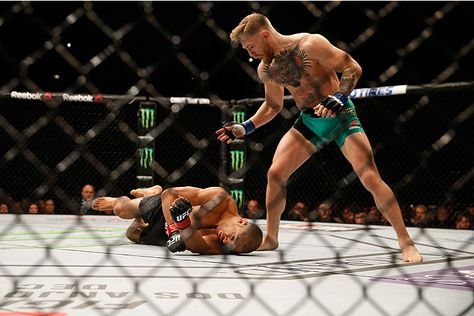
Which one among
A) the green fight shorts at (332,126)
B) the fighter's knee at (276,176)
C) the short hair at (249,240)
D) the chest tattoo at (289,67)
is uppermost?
the chest tattoo at (289,67)

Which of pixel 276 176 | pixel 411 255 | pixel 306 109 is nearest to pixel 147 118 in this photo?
pixel 276 176

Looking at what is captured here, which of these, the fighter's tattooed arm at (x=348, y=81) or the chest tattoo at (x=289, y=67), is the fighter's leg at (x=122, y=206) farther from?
the fighter's tattooed arm at (x=348, y=81)

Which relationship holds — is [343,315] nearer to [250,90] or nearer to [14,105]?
[250,90]

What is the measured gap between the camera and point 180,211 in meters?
2.68

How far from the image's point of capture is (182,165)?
22.1 feet

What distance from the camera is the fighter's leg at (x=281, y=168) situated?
3029 millimetres

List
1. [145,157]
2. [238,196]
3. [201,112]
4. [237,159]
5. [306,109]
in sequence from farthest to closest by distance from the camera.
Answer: [201,112] < [237,159] < [238,196] < [145,157] < [306,109]

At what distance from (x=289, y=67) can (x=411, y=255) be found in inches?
37.5

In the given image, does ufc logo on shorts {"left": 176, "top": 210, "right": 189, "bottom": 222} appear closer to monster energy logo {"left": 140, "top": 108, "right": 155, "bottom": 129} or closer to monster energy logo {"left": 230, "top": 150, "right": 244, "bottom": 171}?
monster energy logo {"left": 140, "top": 108, "right": 155, "bottom": 129}

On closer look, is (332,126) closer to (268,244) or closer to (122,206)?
(268,244)

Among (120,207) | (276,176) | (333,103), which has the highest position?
(333,103)

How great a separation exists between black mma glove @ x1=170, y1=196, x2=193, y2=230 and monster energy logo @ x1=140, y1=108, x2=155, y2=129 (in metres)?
2.61

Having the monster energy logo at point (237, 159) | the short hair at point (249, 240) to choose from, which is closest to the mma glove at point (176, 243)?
the short hair at point (249, 240)

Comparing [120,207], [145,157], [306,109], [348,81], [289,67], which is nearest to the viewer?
[348,81]
